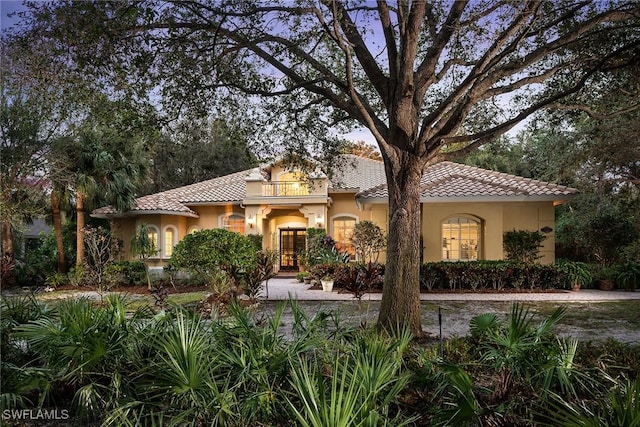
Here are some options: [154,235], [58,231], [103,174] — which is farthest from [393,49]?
[58,231]

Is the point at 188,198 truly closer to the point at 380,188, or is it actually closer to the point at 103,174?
the point at 103,174

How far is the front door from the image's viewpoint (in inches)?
836

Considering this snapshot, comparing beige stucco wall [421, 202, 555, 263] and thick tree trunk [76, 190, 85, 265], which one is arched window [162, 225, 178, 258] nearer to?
thick tree trunk [76, 190, 85, 265]

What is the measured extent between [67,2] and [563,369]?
25.7ft

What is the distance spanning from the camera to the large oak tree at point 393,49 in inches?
252

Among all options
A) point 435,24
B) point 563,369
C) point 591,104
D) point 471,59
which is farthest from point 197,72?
point 591,104

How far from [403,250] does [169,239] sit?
51.2ft

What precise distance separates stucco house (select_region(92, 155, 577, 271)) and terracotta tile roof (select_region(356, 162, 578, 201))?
0.11 ft

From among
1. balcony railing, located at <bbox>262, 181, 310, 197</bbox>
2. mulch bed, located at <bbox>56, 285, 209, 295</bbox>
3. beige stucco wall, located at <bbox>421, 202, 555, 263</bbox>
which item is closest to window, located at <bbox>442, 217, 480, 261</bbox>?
beige stucco wall, located at <bbox>421, 202, 555, 263</bbox>

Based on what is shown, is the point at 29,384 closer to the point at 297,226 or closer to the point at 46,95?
the point at 46,95

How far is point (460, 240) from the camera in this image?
668 inches

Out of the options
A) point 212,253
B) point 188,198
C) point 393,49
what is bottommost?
point 212,253

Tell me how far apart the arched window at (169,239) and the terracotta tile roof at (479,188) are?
9.53m

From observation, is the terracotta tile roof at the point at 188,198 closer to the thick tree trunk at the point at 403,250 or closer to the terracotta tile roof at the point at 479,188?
the terracotta tile roof at the point at 479,188
